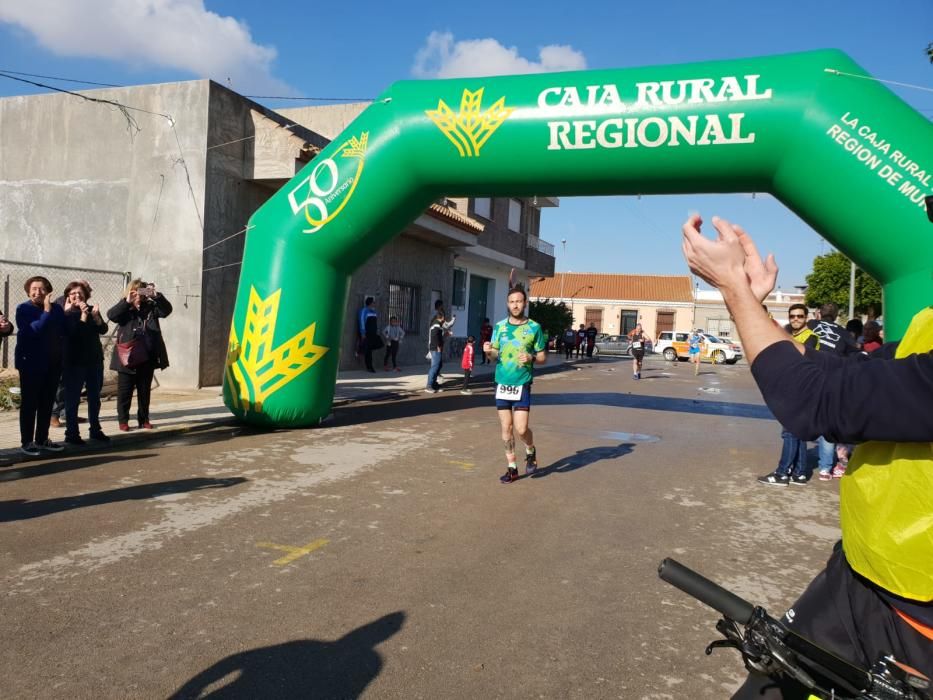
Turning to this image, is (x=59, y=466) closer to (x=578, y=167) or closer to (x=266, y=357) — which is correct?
(x=266, y=357)

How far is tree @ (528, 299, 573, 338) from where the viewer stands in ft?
105

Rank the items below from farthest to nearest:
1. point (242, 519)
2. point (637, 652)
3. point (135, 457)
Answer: point (135, 457), point (242, 519), point (637, 652)

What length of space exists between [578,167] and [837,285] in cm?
3915

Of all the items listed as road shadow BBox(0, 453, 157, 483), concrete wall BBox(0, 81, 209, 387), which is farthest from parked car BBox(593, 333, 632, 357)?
road shadow BBox(0, 453, 157, 483)

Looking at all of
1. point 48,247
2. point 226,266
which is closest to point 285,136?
point 226,266

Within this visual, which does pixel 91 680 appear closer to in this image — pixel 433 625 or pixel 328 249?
pixel 433 625

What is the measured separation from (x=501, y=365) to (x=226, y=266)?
813cm

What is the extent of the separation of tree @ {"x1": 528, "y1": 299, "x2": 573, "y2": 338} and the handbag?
2386cm

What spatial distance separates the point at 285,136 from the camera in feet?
43.7

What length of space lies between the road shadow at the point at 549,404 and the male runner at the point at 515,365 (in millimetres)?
3716

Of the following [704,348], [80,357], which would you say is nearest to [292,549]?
[80,357]

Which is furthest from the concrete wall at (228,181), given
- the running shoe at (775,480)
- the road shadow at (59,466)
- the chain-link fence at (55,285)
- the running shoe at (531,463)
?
the running shoe at (775,480)

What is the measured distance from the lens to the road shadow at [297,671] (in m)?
2.94

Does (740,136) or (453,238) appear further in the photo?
(453,238)
